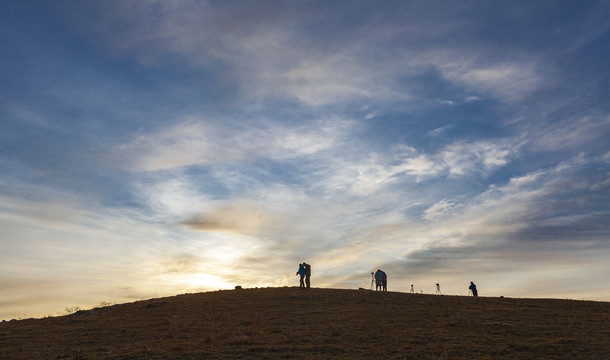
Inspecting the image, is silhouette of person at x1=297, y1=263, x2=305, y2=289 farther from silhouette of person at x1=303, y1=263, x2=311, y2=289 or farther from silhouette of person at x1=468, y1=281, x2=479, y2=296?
silhouette of person at x1=468, y1=281, x2=479, y2=296

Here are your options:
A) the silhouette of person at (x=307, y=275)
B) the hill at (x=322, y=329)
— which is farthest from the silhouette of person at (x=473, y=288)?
the silhouette of person at (x=307, y=275)

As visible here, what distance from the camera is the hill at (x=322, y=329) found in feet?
67.4

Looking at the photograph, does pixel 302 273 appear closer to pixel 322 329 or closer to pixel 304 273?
pixel 304 273

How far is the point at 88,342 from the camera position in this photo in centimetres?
2508

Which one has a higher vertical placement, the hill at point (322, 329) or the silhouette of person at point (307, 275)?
the silhouette of person at point (307, 275)

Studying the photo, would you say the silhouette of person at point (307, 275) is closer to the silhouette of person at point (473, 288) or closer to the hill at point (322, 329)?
the hill at point (322, 329)

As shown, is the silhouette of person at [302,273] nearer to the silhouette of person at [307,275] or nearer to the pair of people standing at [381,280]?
the silhouette of person at [307,275]

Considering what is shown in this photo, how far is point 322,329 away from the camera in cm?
2511

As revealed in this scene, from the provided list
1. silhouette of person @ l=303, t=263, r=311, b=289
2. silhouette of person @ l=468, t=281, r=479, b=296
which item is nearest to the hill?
silhouette of person @ l=303, t=263, r=311, b=289

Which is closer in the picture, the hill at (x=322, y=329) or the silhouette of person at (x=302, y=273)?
the hill at (x=322, y=329)

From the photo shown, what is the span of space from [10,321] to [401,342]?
31251mm

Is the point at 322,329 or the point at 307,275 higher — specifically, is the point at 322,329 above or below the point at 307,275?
below

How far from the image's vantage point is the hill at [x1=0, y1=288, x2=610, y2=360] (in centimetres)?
2053

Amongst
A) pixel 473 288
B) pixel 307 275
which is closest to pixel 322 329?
pixel 307 275
